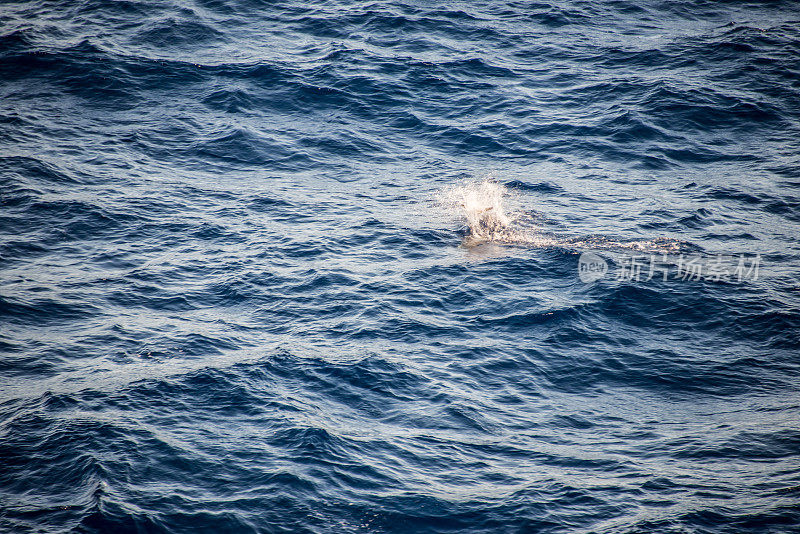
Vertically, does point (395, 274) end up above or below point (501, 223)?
below

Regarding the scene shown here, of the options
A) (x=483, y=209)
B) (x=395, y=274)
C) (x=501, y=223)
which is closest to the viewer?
(x=395, y=274)

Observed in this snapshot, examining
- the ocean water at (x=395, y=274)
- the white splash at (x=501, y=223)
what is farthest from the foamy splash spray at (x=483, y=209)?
the ocean water at (x=395, y=274)

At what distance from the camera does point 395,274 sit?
84.0 feet

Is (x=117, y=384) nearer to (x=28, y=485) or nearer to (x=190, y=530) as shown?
(x=28, y=485)

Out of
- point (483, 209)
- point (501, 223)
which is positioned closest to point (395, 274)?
point (501, 223)

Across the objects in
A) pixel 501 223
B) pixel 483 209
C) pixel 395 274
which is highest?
pixel 483 209

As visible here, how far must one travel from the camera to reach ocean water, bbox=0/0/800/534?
55.2 ft

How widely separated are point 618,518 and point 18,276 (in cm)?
1944

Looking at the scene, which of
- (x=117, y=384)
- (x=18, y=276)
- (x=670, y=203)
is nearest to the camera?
(x=117, y=384)

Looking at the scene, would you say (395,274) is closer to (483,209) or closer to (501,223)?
(501,223)

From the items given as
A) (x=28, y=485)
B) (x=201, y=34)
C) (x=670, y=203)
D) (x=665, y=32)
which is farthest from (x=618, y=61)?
(x=28, y=485)

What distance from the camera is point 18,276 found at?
23875mm

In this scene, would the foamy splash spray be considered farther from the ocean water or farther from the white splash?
the ocean water

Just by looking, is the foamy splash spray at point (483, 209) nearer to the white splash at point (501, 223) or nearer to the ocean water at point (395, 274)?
the white splash at point (501, 223)
